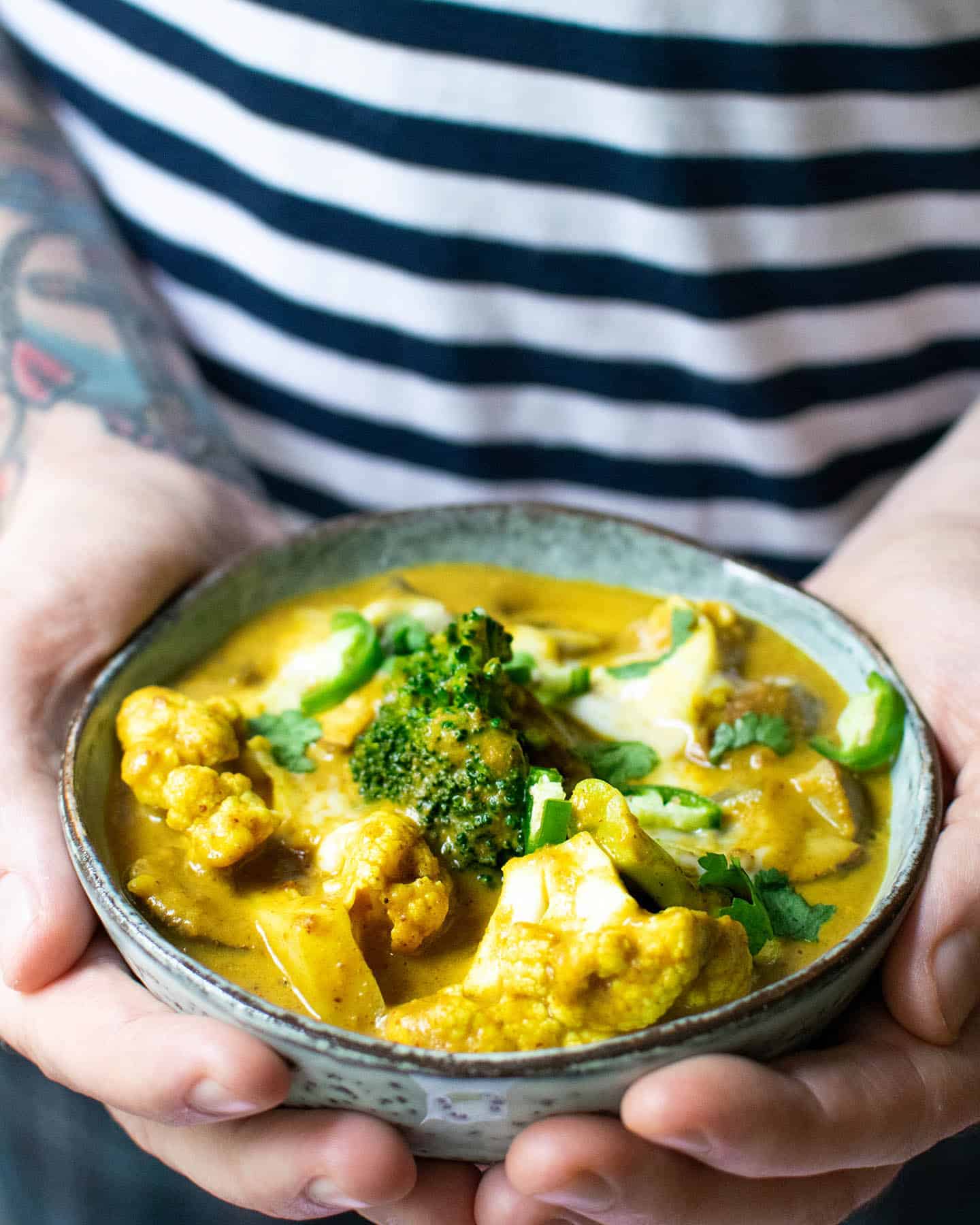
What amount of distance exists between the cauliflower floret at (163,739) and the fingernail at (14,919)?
0.26 m

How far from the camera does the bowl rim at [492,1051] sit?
5.19ft

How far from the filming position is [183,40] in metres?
3.36

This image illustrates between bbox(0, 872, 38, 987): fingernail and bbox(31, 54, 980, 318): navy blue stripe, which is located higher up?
bbox(0, 872, 38, 987): fingernail

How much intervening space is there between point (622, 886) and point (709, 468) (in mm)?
2193

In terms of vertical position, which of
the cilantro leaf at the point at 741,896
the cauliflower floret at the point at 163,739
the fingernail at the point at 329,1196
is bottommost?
the cilantro leaf at the point at 741,896

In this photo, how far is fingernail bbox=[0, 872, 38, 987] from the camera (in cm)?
197

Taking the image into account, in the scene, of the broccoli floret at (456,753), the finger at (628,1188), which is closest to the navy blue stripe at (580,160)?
the broccoli floret at (456,753)

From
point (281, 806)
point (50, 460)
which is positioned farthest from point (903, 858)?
point (50, 460)

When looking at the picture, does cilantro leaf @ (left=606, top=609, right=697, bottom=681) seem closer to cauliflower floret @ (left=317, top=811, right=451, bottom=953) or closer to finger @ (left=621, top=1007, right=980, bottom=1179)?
cauliflower floret @ (left=317, top=811, right=451, bottom=953)

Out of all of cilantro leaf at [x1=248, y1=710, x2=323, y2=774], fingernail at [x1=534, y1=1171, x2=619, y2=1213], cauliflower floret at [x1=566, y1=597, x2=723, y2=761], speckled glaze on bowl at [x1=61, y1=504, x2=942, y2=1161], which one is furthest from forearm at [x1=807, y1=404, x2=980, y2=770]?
cilantro leaf at [x1=248, y1=710, x2=323, y2=774]

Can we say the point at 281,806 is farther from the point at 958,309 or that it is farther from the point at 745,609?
the point at 958,309

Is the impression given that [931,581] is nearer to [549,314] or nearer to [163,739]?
[549,314]

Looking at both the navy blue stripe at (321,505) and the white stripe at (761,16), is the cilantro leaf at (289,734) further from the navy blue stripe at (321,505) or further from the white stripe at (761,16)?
the white stripe at (761,16)

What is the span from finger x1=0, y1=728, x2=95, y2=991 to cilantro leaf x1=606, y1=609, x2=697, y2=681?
3.59 ft
